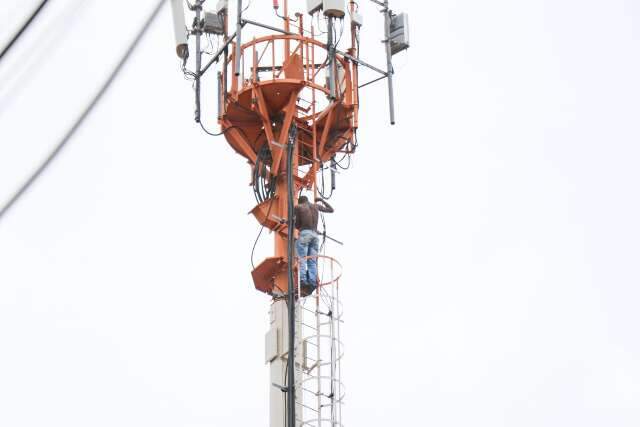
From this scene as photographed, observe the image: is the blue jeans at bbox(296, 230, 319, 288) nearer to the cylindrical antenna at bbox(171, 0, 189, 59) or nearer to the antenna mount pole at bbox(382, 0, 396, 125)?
the antenna mount pole at bbox(382, 0, 396, 125)

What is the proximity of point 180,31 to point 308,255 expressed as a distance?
535cm

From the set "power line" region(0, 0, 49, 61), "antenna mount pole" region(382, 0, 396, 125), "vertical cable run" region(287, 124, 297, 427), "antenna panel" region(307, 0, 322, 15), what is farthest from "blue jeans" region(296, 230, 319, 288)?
"power line" region(0, 0, 49, 61)

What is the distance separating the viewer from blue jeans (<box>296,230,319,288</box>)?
18484 mm

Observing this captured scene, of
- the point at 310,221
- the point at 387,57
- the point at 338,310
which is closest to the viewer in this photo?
the point at 338,310

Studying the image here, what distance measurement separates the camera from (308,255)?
19.0m

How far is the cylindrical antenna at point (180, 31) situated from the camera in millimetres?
20469

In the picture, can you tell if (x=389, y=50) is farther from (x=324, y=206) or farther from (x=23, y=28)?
(x=23, y=28)

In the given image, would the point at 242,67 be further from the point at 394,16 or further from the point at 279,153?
the point at 394,16

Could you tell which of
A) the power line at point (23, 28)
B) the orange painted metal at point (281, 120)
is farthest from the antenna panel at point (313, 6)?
the power line at point (23, 28)

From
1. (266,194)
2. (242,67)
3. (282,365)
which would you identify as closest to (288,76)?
(242,67)

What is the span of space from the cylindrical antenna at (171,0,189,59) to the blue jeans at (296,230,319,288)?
14.8 feet

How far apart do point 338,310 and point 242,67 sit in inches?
214

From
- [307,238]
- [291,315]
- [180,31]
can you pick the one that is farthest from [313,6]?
[291,315]

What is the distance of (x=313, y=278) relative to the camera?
1847 cm
